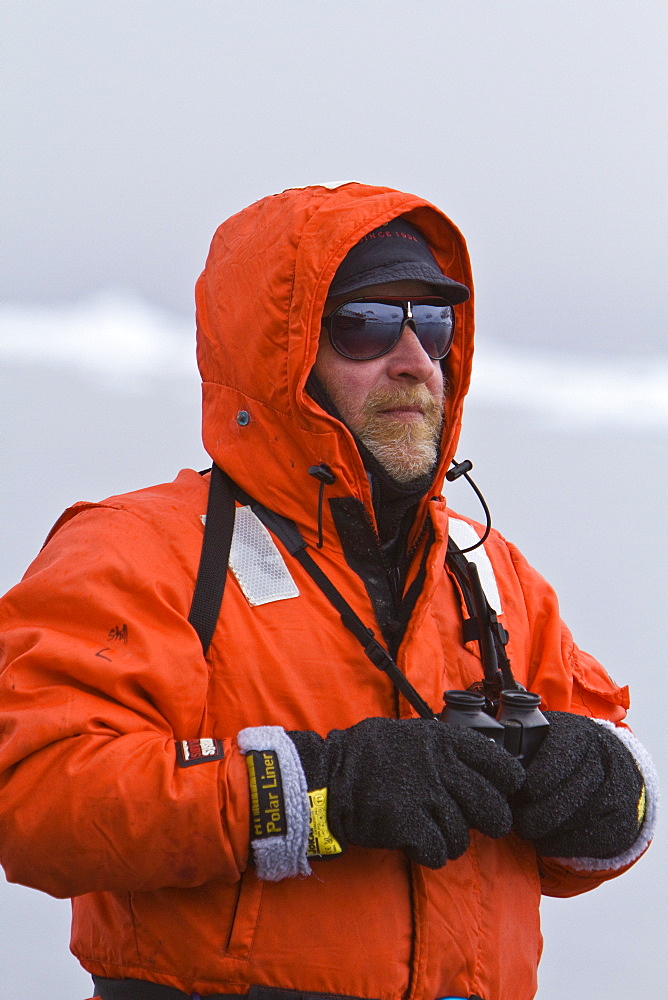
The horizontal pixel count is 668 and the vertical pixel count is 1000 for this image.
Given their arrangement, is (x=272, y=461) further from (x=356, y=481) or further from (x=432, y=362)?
(x=432, y=362)

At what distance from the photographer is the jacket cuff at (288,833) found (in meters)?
1.62

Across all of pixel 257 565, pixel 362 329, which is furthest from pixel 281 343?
pixel 257 565

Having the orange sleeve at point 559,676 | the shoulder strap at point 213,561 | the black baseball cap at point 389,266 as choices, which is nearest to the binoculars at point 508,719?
the orange sleeve at point 559,676

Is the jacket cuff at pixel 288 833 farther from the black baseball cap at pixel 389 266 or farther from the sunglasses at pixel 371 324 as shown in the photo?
the black baseball cap at pixel 389 266

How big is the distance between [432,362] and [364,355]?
173mm

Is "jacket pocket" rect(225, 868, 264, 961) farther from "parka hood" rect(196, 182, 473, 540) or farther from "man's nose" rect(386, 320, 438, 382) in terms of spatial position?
"man's nose" rect(386, 320, 438, 382)

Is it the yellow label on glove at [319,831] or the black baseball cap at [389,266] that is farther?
the black baseball cap at [389,266]

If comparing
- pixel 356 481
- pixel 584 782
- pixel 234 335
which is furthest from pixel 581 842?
pixel 234 335

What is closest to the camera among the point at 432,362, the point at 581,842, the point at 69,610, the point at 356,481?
the point at 69,610

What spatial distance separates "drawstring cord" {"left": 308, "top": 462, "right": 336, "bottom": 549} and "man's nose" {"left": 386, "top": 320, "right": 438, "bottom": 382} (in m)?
0.29

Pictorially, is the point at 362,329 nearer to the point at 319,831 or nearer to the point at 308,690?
the point at 308,690

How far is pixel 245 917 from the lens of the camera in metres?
1.71

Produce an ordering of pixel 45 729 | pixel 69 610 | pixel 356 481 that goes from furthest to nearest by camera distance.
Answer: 1. pixel 356 481
2. pixel 69 610
3. pixel 45 729

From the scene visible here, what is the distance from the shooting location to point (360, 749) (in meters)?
1.68
